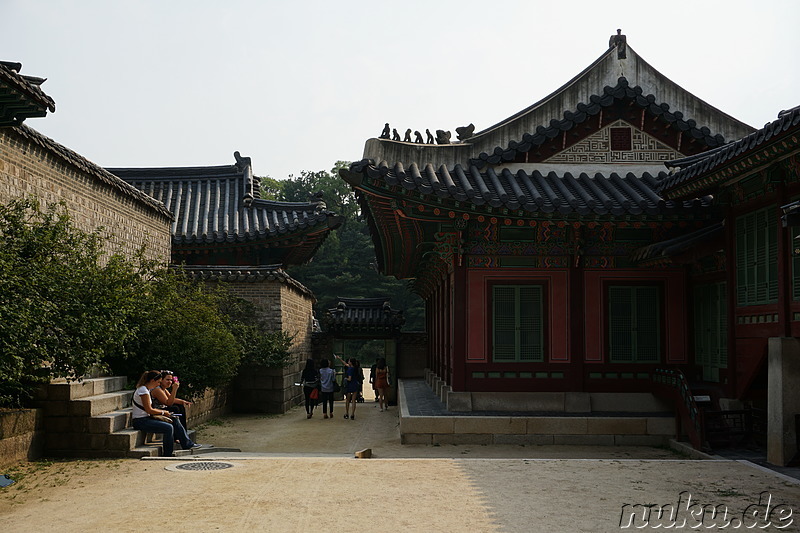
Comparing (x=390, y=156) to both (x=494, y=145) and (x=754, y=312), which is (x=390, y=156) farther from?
(x=754, y=312)

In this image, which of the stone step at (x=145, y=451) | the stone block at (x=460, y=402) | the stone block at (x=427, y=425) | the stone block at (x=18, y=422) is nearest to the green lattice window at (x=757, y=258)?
the stone block at (x=460, y=402)

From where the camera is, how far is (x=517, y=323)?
15.2 m

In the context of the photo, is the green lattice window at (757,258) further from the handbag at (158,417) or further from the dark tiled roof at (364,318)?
the dark tiled roof at (364,318)

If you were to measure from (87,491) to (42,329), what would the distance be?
209 centimetres

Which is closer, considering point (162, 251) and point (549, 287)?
point (549, 287)

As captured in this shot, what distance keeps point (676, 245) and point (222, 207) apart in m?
17.6

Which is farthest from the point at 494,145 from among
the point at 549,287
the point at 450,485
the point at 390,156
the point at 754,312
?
the point at 450,485

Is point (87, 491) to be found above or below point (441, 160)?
below

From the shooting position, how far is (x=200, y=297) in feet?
54.2

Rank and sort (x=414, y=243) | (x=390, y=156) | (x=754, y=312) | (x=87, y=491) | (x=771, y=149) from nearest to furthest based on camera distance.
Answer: (x=87, y=491) < (x=771, y=149) < (x=754, y=312) < (x=390, y=156) < (x=414, y=243)

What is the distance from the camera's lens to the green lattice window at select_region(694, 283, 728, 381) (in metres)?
14.0

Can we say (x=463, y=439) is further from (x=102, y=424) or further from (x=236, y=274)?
(x=236, y=274)

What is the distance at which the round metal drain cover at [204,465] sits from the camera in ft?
33.4

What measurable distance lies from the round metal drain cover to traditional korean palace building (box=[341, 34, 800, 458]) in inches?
219
